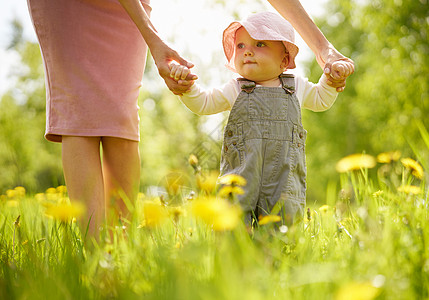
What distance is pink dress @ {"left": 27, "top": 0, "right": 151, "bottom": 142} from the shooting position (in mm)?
2242

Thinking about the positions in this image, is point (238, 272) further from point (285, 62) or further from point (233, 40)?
point (233, 40)

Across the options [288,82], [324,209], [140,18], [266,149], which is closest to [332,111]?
[324,209]

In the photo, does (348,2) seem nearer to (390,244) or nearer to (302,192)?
(302,192)

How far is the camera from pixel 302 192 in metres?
2.29

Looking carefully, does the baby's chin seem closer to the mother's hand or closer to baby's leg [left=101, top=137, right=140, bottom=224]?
the mother's hand

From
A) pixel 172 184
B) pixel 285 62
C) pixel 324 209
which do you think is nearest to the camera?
pixel 172 184

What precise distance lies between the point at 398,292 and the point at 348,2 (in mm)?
13069

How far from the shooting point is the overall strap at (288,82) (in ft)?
7.50

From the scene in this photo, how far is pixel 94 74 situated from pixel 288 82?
105cm

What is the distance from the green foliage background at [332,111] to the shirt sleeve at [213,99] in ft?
11.9

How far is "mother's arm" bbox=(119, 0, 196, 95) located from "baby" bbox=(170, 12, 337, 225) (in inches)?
4.7

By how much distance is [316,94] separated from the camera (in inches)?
95.0

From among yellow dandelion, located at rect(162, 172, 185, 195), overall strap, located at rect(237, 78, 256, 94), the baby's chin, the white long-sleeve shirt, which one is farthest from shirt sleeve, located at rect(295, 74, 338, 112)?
yellow dandelion, located at rect(162, 172, 185, 195)

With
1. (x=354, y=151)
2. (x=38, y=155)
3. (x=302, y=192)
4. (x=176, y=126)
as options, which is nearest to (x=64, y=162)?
(x=302, y=192)
